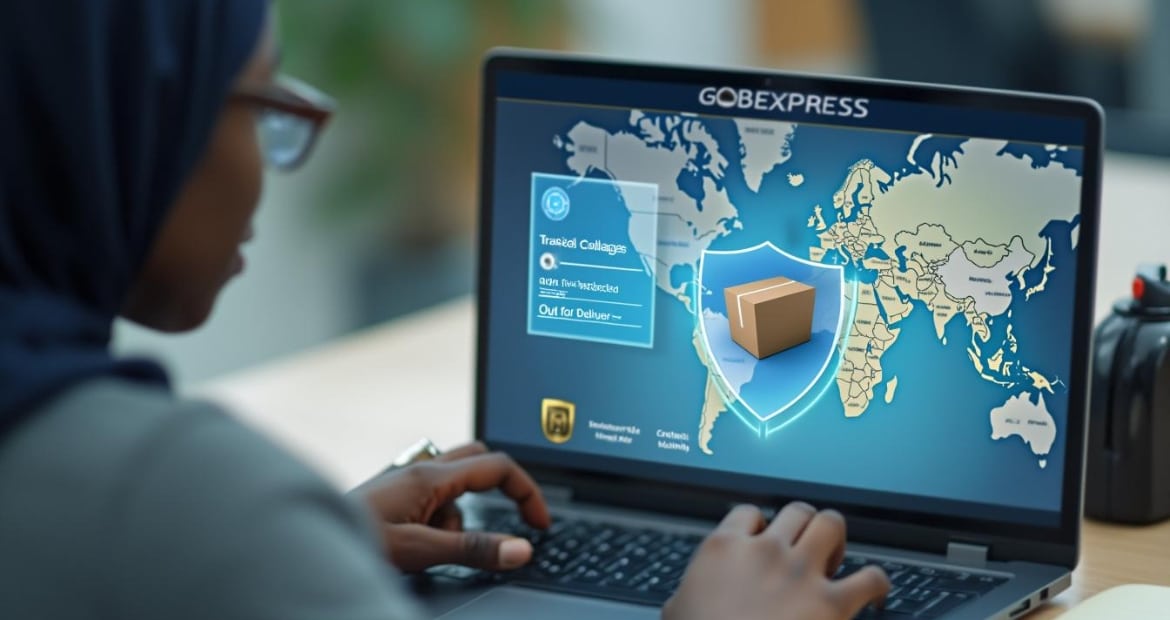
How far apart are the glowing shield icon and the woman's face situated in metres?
0.43

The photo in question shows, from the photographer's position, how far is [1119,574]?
1194mm

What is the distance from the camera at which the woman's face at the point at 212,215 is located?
0.82 m

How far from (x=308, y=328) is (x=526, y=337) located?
2779mm

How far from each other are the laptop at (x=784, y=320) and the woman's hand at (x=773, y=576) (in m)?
0.08

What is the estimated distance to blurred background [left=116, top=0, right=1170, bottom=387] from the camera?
3.49 meters

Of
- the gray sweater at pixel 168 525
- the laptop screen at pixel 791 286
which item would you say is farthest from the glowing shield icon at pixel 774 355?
the gray sweater at pixel 168 525

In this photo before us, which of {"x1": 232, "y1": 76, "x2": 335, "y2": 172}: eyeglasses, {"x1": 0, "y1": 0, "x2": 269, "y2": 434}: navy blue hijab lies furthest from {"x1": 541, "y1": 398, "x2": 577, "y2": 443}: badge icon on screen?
{"x1": 0, "y1": 0, "x2": 269, "y2": 434}: navy blue hijab

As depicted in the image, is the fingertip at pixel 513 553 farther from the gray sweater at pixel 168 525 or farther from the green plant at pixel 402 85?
the green plant at pixel 402 85

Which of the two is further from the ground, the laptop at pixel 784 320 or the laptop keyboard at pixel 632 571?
the laptop at pixel 784 320

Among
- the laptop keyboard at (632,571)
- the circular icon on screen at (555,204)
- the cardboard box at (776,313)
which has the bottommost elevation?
the laptop keyboard at (632,571)

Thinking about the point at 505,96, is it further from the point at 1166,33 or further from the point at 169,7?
the point at 1166,33

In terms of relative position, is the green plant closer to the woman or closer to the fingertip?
the fingertip

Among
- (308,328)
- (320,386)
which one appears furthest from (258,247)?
(320,386)

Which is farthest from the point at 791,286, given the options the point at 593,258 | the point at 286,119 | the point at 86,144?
the point at 86,144
